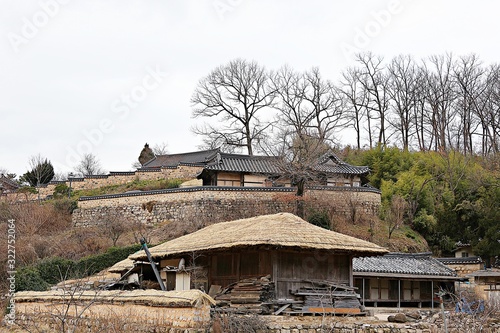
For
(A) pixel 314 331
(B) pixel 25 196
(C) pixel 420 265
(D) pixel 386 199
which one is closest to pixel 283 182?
(D) pixel 386 199

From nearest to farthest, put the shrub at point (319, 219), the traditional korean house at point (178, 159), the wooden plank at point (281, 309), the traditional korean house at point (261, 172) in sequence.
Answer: the wooden plank at point (281, 309)
the shrub at point (319, 219)
the traditional korean house at point (261, 172)
the traditional korean house at point (178, 159)

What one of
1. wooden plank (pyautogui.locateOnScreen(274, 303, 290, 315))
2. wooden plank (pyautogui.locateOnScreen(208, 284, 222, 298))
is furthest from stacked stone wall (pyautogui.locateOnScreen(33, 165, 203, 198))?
wooden plank (pyautogui.locateOnScreen(274, 303, 290, 315))

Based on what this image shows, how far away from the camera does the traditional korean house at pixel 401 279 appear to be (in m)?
28.4

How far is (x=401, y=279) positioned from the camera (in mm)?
28984

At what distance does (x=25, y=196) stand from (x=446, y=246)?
2785cm

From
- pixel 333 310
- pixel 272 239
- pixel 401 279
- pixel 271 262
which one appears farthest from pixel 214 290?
pixel 401 279

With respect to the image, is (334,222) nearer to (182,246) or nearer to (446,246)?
(446,246)

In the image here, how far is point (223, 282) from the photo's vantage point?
20.5 meters

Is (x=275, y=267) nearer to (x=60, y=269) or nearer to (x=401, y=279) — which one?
(x=401, y=279)

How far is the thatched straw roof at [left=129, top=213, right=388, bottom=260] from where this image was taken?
18.8 meters

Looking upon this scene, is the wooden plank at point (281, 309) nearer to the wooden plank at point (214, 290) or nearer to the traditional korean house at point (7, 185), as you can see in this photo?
the wooden plank at point (214, 290)

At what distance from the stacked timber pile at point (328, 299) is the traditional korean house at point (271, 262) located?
0.09ft

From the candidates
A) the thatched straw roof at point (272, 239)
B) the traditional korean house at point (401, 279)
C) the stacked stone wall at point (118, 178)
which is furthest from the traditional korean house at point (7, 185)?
the thatched straw roof at point (272, 239)

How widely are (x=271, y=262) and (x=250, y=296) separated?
114 cm
